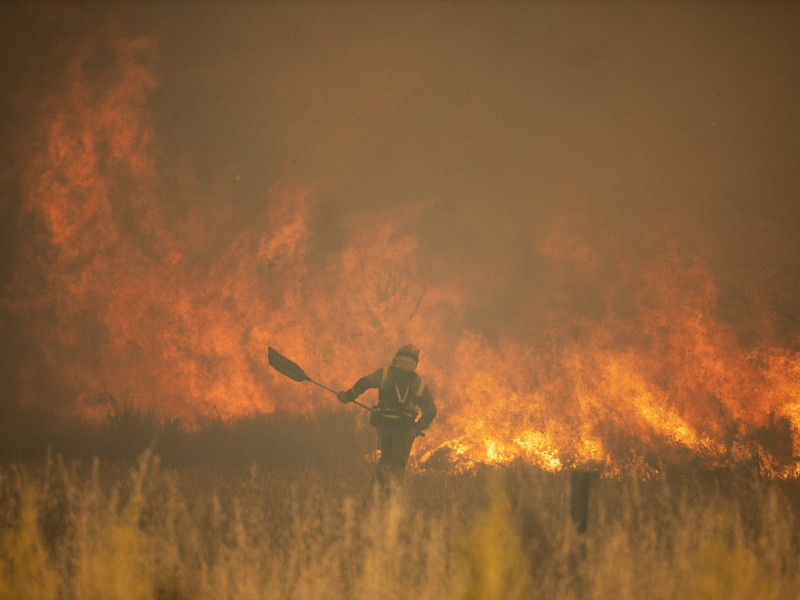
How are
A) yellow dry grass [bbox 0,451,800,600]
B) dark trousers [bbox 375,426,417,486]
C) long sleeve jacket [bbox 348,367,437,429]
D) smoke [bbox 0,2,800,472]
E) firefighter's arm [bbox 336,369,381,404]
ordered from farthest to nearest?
smoke [bbox 0,2,800,472] → firefighter's arm [bbox 336,369,381,404] → long sleeve jacket [bbox 348,367,437,429] → dark trousers [bbox 375,426,417,486] → yellow dry grass [bbox 0,451,800,600]

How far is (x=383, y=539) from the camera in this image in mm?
5719

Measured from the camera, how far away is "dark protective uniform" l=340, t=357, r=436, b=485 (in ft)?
25.0

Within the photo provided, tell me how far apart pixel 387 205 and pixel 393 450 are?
632 cm

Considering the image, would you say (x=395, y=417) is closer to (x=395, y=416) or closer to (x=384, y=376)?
(x=395, y=416)

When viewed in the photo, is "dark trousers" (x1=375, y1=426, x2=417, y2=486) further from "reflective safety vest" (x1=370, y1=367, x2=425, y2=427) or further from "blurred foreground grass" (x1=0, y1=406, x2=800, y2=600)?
"blurred foreground grass" (x1=0, y1=406, x2=800, y2=600)

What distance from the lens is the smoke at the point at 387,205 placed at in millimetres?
11203

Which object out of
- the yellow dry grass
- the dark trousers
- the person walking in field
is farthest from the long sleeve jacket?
the yellow dry grass

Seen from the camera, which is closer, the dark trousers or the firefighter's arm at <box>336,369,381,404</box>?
the dark trousers

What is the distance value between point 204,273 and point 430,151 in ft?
17.2

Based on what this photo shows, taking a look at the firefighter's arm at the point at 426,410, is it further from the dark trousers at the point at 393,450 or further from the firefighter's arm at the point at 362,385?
the firefighter's arm at the point at 362,385

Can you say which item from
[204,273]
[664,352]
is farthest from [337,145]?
[664,352]

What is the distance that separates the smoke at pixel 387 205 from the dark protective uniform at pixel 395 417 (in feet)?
12.6

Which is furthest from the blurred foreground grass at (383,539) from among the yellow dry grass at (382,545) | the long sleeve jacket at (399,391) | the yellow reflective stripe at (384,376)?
the yellow reflective stripe at (384,376)

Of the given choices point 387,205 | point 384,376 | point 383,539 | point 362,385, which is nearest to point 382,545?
point 383,539
